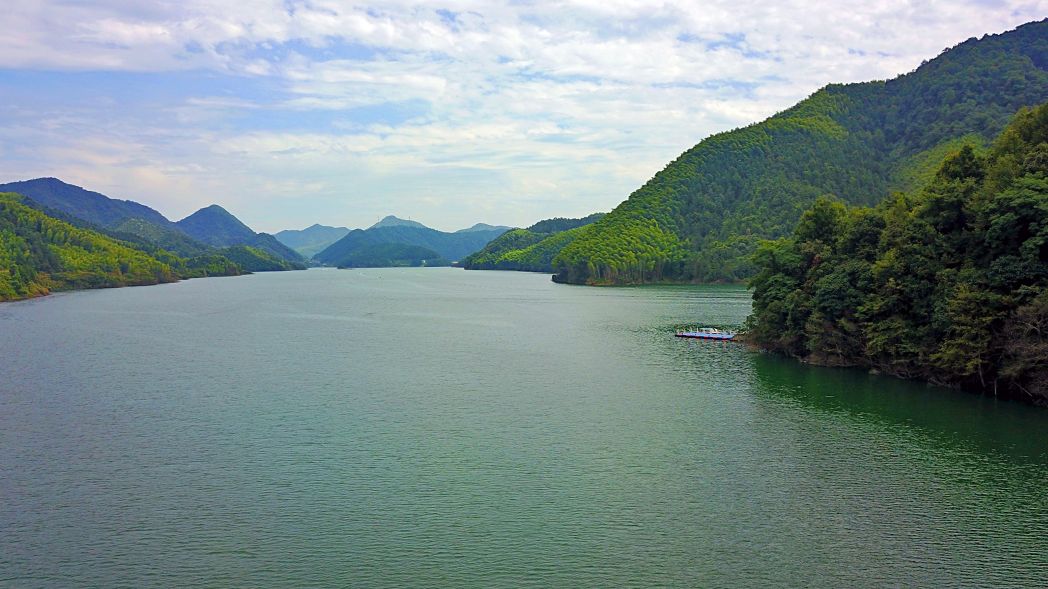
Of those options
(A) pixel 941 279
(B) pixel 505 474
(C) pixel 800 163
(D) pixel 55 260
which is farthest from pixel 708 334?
(D) pixel 55 260

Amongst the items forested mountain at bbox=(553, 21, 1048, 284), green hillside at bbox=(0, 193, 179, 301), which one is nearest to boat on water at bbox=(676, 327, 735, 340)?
forested mountain at bbox=(553, 21, 1048, 284)

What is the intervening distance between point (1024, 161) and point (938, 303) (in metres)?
8.06

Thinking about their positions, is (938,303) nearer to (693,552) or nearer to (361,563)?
(693,552)

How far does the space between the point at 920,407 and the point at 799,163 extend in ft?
471

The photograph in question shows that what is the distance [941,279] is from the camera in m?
38.6

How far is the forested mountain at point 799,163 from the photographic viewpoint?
14200 centimetres

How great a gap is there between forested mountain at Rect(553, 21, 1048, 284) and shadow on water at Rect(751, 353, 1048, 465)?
89.4 metres

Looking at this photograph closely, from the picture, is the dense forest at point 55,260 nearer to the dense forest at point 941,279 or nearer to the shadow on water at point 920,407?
the dense forest at point 941,279

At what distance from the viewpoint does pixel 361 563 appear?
62.2 feet

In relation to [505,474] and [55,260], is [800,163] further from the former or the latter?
[505,474]

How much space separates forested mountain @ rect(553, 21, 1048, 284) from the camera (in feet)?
466

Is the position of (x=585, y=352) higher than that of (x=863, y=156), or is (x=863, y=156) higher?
(x=863, y=156)

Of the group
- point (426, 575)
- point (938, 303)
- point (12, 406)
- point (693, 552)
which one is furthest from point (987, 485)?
point (12, 406)

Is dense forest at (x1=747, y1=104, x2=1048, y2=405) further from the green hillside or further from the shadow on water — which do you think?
the green hillside
